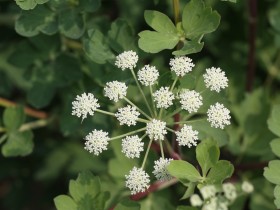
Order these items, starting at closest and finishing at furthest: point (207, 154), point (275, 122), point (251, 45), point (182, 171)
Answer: point (182, 171), point (207, 154), point (275, 122), point (251, 45)

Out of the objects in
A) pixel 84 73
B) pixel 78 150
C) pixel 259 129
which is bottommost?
pixel 78 150

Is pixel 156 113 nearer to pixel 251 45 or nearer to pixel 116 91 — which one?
pixel 116 91

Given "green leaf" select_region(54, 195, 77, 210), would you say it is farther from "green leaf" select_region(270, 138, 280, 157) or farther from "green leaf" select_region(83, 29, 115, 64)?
"green leaf" select_region(270, 138, 280, 157)

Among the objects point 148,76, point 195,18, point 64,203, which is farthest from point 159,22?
point 64,203

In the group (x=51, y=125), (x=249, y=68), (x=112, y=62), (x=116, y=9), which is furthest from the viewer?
(x=116, y=9)

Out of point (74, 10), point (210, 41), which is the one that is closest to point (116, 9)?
point (210, 41)

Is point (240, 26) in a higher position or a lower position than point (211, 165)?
lower

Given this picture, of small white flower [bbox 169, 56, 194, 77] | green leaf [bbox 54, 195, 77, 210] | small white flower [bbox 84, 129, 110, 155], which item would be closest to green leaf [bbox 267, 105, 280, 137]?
small white flower [bbox 169, 56, 194, 77]

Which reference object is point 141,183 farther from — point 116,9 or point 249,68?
point 116,9
